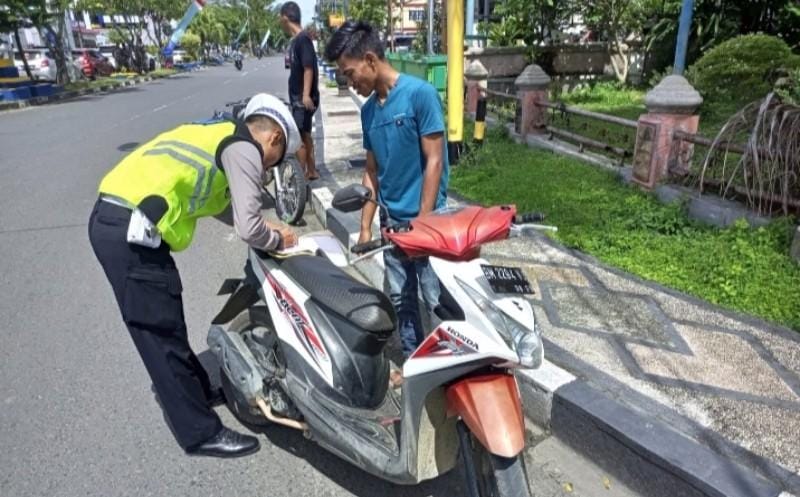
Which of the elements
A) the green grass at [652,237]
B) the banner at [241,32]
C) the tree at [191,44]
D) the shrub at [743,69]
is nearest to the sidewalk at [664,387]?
the green grass at [652,237]

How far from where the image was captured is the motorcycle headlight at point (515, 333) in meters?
1.68

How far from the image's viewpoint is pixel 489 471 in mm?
1905

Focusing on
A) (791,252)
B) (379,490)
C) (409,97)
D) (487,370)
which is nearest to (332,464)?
(379,490)

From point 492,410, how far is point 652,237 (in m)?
3.24

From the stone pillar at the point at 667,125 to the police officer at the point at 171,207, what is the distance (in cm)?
390

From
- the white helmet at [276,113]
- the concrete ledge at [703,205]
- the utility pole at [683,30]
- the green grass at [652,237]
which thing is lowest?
the green grass at [652,237]

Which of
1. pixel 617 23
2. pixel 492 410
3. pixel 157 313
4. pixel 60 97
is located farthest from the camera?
pixel 60 97

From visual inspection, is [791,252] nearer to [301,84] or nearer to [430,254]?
[430,254]

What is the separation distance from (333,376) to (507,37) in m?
13.4

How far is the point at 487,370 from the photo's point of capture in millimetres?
1783

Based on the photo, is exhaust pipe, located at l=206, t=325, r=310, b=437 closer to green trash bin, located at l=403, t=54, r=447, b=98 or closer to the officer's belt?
the officer's belt

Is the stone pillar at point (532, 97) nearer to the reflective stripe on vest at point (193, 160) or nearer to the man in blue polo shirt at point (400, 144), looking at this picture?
the man in blue polo shirt at point (400, 144)

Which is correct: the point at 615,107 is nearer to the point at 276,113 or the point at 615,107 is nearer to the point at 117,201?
the point at 276,113

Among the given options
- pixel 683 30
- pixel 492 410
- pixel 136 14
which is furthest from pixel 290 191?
pixel 136 14
